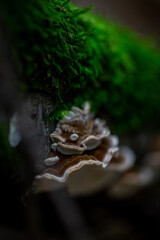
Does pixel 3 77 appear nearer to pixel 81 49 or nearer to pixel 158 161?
pixel 81 49

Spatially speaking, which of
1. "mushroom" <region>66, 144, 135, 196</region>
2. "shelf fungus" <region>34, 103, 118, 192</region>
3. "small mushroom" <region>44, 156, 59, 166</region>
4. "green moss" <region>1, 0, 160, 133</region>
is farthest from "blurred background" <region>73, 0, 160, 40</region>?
"small mushroom" <region>44, 156, 59, 166</region>

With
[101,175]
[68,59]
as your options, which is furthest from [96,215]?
[68,59]

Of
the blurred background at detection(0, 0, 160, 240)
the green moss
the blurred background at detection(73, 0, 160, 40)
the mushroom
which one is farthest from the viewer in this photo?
the blurred background at detection(73, 0, 160, 40)

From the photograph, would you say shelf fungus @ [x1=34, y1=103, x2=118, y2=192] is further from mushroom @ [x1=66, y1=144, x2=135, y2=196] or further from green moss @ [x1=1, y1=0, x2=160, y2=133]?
mushroom @ [x1=66, y1=144, x2=135, y2=196]

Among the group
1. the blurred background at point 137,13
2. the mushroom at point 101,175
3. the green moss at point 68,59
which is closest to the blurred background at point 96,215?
the mushroom at point 101,175

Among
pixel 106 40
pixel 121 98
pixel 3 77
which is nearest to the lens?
pixel 3 77

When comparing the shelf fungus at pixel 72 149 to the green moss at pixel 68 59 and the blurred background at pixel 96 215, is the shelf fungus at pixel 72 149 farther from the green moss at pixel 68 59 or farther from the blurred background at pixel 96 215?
the blurred background at pixel 96 215

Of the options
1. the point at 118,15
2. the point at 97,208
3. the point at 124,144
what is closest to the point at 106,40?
the point at 124,144
